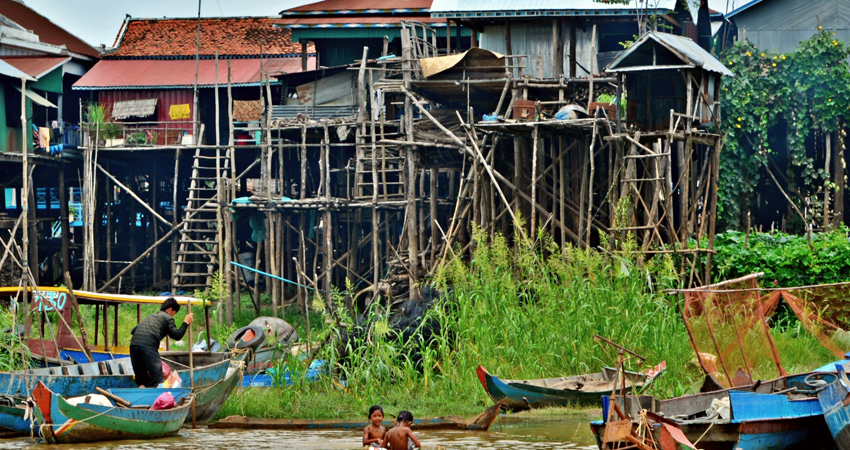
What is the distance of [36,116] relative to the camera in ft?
94.3

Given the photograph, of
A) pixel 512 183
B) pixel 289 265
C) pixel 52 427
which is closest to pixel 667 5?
pixel 512 183

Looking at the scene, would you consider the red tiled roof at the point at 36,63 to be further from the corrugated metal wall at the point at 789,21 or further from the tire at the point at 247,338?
the corrugated metal wall at the point at 789,21

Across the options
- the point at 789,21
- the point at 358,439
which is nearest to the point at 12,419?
the point at 358,439

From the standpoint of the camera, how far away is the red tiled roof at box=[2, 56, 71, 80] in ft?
93.2

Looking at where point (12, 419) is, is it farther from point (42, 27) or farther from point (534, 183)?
point (42, 27)

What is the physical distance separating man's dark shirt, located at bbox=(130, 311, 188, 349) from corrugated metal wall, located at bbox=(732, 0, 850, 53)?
15.9 meters

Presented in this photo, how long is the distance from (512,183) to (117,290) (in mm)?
Answer: 12678

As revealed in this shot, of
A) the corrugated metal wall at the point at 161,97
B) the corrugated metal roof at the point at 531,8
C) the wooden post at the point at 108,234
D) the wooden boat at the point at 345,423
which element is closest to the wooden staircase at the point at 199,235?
the wooden post at the point at 108,234

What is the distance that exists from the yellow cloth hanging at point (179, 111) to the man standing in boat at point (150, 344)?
681 inches

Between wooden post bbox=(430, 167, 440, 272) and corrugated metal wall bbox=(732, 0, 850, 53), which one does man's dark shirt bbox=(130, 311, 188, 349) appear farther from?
corrugated metal wall bbox=(732, 0, 850, 53)

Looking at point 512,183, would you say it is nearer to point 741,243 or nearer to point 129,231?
point 741,243

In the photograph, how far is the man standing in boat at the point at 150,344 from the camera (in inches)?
510

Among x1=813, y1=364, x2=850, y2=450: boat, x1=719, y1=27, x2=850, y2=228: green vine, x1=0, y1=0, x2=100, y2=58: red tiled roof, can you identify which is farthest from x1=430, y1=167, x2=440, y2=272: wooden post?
x1=0, y1=0, x2=100, y2=58: red tiled roof

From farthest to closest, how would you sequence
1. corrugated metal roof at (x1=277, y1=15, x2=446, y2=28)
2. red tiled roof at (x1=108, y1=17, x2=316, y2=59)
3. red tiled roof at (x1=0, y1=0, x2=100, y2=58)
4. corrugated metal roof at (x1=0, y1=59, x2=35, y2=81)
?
1. red tiled roof at (x1=0, y1=0, x2=100, y2=58)
2. red tiled roof at (x1=108, y1=17, x2=316, y2=59)
3. corrugated metal roof at (x1=277, y1=15, x2=446, y2=28)
4. corrugated metal roof at (x1=0, y1=59, x2=35, y2=81)
